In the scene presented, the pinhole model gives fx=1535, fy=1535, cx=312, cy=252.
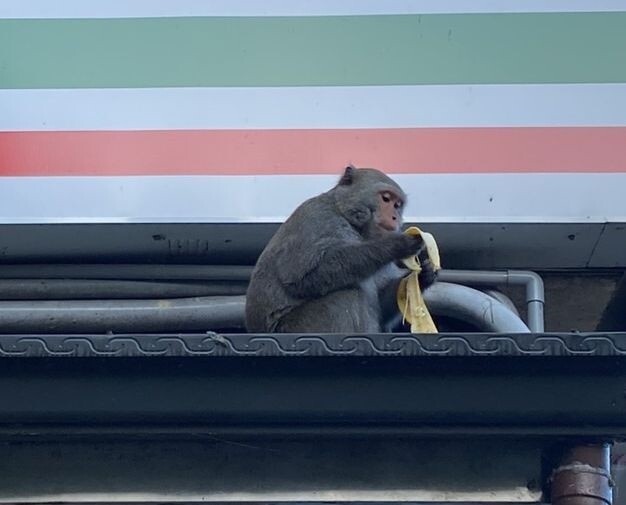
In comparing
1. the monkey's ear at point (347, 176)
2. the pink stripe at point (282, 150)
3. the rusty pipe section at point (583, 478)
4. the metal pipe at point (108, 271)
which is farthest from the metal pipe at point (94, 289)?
the rusty pipe section at point (583, 478)

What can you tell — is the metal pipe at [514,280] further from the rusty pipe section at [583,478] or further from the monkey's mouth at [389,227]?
the rusty pipe section at [583,478]

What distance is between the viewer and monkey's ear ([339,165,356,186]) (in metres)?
6.07

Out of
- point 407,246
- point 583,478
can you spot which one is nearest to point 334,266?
point 407,246

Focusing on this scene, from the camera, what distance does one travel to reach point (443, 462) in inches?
145

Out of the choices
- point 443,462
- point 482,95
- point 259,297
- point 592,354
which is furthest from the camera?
point 482,95

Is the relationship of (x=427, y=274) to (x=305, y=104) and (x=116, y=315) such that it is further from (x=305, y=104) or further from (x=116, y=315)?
(x=116, y=315)

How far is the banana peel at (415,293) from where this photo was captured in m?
5.09

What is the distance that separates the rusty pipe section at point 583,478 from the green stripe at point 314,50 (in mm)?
2690

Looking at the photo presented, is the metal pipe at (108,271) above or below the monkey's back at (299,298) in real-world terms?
above

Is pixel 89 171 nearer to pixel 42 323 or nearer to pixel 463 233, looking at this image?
pixel 42 323

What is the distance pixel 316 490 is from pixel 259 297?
6.75ft

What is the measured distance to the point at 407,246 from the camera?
5.47m

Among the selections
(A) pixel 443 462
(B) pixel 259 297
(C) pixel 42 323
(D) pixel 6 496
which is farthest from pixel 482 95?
(D) pixel 6 496

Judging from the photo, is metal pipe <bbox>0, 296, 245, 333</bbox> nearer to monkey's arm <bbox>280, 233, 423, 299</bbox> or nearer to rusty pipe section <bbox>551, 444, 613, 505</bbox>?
→ monkey's arm <bbox>280, 233, 423, 299</bbox>
